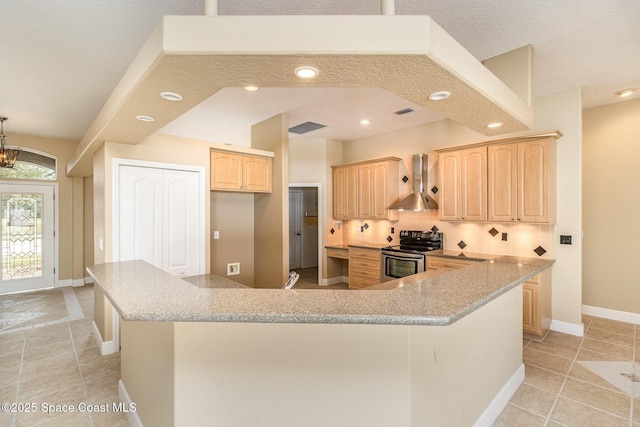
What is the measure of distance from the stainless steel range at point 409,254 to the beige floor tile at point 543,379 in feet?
5.52

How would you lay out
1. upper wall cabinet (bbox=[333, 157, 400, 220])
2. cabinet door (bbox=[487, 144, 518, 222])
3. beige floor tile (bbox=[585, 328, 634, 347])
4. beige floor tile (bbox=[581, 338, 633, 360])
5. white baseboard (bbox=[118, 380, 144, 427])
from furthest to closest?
1. upper wall cabinet (bbox=[333, 157, 400, 220])
2. cabinet door (bbox=[487, 144, 518, 222])
3. beige floor tile (bbox=[585, 328, 634, 347])
4. beige floor tile (bbox=[581, 338, 633, 360])
5. white baseboard (bbox=[118, 380, 144, 427])

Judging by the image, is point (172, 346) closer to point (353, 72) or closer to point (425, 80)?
point (353, 72)

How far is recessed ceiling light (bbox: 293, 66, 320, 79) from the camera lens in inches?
61.5

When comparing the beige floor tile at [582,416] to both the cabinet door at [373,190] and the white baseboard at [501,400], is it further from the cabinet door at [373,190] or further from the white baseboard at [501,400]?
the cabinet door at [373,190]

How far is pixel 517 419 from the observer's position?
2.13 metres

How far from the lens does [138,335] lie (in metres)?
1.98

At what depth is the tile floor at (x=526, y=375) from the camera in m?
2.20

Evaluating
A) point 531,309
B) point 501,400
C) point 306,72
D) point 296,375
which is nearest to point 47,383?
point 296,375

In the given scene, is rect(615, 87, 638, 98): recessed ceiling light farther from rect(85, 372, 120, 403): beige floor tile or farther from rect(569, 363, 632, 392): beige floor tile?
rect(85, 372, 120, 403): beige floor tile

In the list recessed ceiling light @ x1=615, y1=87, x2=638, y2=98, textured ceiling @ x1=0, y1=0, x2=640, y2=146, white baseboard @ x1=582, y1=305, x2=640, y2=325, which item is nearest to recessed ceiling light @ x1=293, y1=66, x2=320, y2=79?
textured ceiling @ x1=0, y1=0, x2=640, y2=146

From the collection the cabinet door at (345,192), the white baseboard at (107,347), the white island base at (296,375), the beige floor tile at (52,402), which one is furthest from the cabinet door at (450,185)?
the beige floor tile at (52,402)

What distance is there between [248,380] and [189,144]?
9.95 feet

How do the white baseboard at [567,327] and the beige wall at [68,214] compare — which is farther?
the beige wall at [68,214]

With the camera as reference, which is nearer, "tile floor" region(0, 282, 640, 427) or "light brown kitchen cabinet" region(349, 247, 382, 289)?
"tile floor" region(0, 282, 640, 427)
